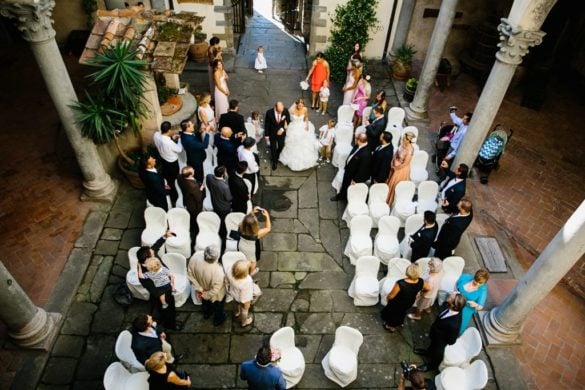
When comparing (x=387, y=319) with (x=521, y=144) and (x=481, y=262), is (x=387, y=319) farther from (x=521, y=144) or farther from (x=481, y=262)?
(x=521, y=144)

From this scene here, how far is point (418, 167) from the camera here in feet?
25.4

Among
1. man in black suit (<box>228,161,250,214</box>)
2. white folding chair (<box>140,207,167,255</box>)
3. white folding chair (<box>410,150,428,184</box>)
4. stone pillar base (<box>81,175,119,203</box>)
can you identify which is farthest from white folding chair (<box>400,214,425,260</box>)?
stone pillar base (<box>81,175,119,203</box>)

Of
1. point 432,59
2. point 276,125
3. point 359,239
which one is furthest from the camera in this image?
point 432,59

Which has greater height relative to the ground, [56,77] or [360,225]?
[56,77]

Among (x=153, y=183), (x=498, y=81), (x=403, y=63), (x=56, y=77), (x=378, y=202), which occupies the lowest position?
(x=378, y=202)

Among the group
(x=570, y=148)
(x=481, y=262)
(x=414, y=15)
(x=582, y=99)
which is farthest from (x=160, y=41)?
(x=582, y=99)

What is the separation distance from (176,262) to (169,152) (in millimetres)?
1808

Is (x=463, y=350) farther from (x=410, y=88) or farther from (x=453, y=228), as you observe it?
(x=410, y=88)

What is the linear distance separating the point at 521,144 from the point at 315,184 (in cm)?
481

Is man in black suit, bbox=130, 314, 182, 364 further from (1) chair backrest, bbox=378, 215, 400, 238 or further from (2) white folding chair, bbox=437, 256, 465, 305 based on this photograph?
A: (2) white folding chair, bbox=437, 256, 465, 305

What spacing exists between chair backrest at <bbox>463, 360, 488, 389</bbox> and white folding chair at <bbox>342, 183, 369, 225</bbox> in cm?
284

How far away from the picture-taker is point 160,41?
7.01 meters

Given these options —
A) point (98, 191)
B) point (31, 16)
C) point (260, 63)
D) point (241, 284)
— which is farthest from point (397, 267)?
point (260, 63)

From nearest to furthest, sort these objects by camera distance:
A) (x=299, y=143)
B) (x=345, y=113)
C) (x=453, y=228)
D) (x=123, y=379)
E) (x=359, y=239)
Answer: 1. (x=123, y=379)
2. (x=453, y=228)
3. (x=359, y=239)
4. (x=299, y=143)
5. (x=345, y=113)
